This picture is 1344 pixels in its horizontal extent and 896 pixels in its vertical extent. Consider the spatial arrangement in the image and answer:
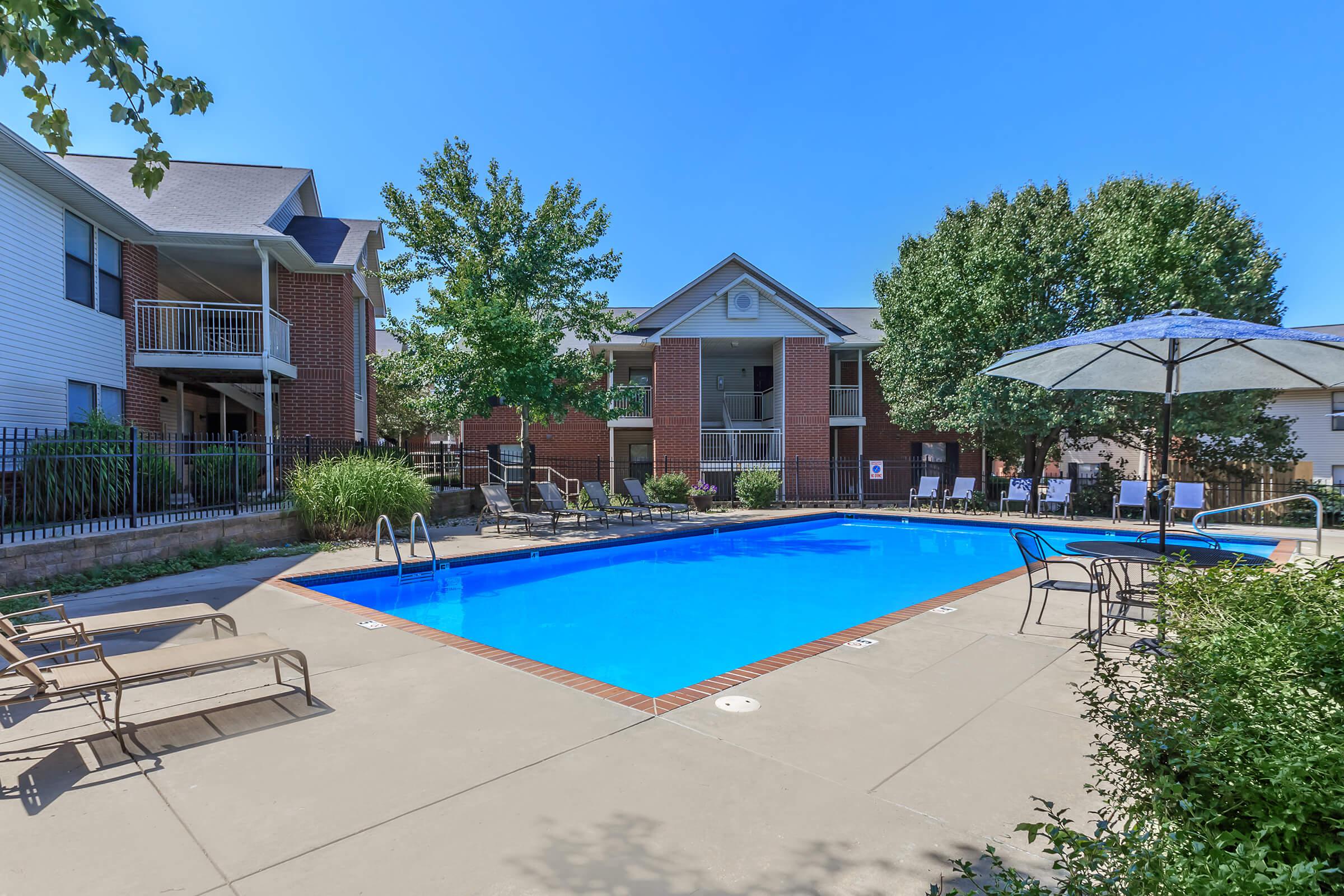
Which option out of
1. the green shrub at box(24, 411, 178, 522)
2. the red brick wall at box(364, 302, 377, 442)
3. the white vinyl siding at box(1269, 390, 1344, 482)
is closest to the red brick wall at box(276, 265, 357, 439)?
the red brick wall at box(364, 302, 377, 442)

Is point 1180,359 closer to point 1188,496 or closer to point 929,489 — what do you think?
point 1188,496

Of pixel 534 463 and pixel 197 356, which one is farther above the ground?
pixel 197 356

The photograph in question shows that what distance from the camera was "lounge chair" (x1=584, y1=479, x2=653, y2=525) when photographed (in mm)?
14812

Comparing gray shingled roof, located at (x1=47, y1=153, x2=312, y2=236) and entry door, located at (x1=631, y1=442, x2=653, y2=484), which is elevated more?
gray shingled roof, located at (x1=47, y1=153, x2=312, y2=236)

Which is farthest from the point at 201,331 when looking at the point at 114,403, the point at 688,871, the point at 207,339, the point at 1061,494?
the point at 1061,494

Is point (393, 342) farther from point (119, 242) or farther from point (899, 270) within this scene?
point (899, 270)

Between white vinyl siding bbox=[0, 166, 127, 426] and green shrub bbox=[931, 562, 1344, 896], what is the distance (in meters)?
14.8

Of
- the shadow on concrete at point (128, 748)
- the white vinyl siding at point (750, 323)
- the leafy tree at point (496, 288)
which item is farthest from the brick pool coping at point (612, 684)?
the white vinyl siding at point (750, 323)

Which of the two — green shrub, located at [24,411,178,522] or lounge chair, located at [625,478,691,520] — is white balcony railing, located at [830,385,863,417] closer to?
lounge chair, located at [625,478,691,520]

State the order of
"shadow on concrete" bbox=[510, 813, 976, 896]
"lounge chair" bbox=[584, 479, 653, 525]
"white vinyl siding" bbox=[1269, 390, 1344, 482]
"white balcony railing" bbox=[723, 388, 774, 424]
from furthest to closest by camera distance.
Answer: "white balcony railing" bbox=[723, 388, 774, 424] → "white vinyl siding" bbox=[1269, 390, 1344, 482] → "lounge chair" bbox=[584, 479, 653, 525] → "shadow on concrete" bbox=[510, 813, 976, 896]

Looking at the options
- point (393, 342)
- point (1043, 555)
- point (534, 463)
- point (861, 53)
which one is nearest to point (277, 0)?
point (1043, 555)

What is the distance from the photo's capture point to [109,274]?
1314 centimetres

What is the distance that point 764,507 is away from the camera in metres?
19.4

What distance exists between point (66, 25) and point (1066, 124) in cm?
1824
